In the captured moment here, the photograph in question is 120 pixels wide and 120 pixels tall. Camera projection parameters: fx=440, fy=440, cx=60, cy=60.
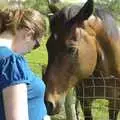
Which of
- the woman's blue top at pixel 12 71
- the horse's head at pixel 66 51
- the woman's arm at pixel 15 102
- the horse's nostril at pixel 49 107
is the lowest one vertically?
the horse's nostril at pixel 49 107

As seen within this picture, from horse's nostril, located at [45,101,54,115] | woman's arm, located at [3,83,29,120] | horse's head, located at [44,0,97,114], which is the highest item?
woman's arm, located at [3,83,29,120]

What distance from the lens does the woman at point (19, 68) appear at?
2.04 metres

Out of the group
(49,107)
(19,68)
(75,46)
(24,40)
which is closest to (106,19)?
(75,46)

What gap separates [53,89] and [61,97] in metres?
0.15

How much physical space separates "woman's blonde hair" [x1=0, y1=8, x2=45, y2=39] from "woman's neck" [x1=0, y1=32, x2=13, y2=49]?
0.02 metres

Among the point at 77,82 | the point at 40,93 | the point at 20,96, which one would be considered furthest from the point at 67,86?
the point at 20,96

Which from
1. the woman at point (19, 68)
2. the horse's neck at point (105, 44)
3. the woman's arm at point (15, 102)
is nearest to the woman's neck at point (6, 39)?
the woman at point (19, 68)

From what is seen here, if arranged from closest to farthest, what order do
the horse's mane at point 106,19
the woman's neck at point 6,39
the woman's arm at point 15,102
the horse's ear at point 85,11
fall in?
the woman's arm at point 15,102 → the woman's neck at point 6,39 → the horse's ear at point 85,11 → the horse's mane at point 106,19

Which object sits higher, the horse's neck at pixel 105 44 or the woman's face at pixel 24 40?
the woman's face at pixel 24 40

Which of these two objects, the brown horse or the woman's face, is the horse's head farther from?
the woman's face

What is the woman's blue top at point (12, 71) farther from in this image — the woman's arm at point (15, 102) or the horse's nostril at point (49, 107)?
the horse's nostril at point (49, 107)

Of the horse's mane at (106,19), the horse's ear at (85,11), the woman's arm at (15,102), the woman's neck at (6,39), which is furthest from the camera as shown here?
the horse's mane at (106,19)

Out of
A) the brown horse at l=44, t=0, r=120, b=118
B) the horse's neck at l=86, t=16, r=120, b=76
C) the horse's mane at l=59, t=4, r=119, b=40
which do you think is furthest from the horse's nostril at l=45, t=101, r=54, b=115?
the horse's mane at l=59, t=4, r=119, b=40

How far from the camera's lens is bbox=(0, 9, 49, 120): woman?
2037 millimetres
